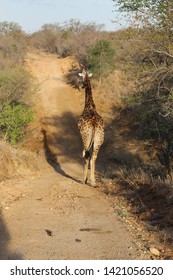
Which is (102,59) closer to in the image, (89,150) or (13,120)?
(13,120)

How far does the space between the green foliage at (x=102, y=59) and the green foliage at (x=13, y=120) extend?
490 inches

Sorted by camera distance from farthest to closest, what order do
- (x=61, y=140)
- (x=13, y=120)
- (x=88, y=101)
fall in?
(x=61, y=140), (x=13, y=120), (x=88, y=101)

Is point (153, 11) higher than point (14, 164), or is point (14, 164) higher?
point (153, 11)

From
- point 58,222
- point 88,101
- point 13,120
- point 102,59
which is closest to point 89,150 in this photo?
point 88,101

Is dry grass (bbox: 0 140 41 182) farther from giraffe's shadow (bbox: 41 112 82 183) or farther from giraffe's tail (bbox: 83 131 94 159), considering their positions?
giraffe's tail (bbox: 83 131 94 159)

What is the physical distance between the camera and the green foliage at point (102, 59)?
30.1 m

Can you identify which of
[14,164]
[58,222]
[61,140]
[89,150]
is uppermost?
[58,222]

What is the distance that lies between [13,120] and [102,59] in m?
14.5

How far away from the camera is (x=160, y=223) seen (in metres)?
7.24

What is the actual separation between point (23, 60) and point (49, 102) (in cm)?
931

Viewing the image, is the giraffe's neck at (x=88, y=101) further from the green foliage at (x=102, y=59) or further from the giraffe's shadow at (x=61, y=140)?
the green foliage at (x=102, y=59)

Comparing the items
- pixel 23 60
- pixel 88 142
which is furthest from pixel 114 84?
pixel 88 142

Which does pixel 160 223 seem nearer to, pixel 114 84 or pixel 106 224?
pixel 106 224

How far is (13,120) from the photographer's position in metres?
17.5
